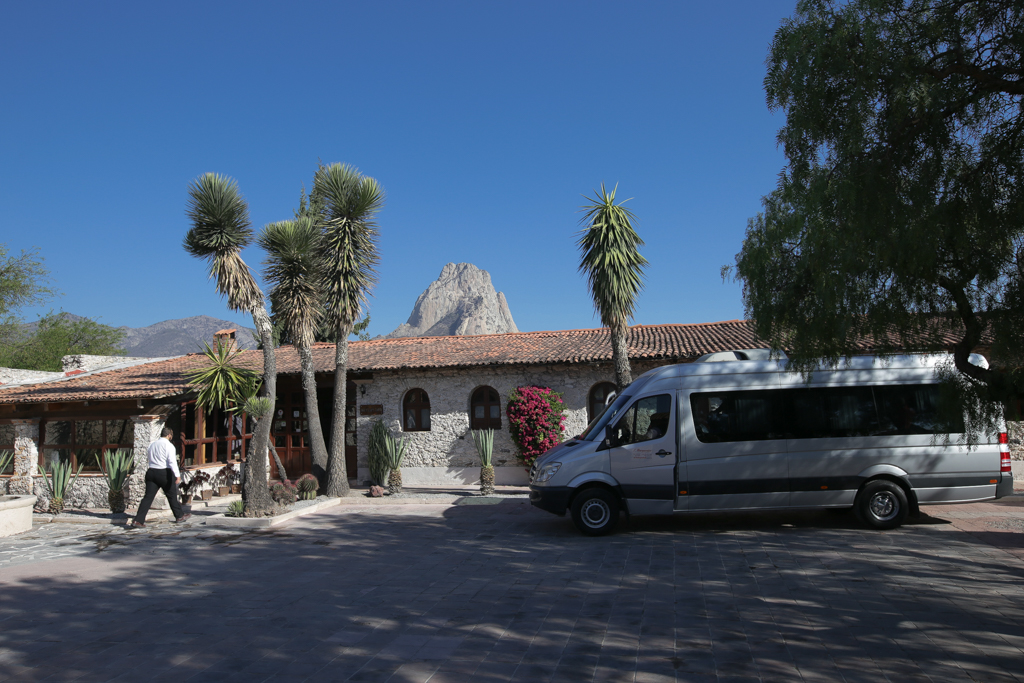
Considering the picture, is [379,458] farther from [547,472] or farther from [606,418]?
[606,418]

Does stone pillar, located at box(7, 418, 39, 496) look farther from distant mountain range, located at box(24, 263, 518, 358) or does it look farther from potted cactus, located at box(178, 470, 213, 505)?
distant mountain range, located at box(24, 263, 518, 358)

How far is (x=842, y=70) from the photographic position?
5.18 m

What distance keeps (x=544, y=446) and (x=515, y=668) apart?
10.5 meters

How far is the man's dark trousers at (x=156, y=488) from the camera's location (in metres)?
11.0

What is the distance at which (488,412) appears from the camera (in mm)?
16156

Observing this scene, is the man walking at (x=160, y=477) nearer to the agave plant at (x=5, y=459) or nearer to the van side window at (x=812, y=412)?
the agave plant at (x=5, y=459)

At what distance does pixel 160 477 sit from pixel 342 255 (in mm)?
5940

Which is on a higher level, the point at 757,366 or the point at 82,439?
the point at 757,366

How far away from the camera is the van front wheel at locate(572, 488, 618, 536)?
9.09 m

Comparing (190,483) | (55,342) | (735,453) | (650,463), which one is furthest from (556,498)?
(55,342)

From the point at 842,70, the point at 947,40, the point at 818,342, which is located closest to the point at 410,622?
the point at 818,342

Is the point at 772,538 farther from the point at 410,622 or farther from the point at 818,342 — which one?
the point at 410,622

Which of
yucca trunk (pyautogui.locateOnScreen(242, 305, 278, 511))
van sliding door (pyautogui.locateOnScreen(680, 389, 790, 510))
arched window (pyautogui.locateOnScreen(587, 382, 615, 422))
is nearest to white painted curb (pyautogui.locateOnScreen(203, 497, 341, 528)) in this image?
yucca trunk (pyautogui.locateOnScreen(242, 305, 278, 511))

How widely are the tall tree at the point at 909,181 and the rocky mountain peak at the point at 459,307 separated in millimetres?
95767
